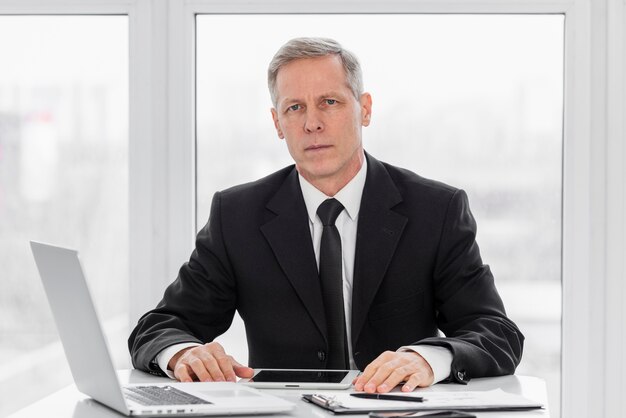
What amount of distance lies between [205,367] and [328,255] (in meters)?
0.56

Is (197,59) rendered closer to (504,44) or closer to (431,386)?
(504,44)

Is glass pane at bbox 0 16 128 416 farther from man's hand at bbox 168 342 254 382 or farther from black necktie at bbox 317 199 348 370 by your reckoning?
man's hand at bbox 168 342 254 382

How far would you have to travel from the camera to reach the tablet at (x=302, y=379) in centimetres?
173

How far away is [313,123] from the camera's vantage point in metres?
2.31

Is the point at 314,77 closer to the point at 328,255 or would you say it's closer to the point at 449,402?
the point at 328,255

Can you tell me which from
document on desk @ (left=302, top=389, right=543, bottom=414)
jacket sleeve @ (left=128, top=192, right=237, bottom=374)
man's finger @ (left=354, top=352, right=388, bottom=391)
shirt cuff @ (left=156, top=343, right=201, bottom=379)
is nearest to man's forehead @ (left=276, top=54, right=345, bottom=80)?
jacket sleeve @ (left=128, top=192, right=237, bottom=374)

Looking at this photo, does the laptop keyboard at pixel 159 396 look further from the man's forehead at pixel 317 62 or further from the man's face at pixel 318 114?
the man's forehead at pixel 317 62

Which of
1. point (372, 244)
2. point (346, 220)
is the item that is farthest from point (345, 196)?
point (372, 244)

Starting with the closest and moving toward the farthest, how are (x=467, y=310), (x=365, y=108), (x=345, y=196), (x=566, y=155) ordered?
1. (x=467, y=310)
2. (x=345, y=196)
3. (x=365, y=108)
4. (x=566, y=155)

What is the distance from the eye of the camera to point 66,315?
1542 mm

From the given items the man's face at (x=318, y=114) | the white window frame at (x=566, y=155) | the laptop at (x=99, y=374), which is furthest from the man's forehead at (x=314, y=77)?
the laptop at (x=99, y=374)

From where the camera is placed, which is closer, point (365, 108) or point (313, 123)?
point (313, 123)

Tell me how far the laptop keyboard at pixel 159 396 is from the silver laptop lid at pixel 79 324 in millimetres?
57

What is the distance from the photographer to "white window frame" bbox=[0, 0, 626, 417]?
293 cm
